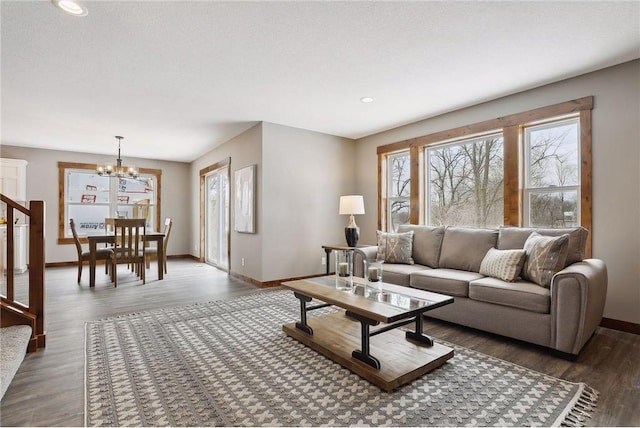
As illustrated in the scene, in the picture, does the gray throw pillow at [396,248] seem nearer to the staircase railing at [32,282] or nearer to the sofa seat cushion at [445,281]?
the sofa seat cushion at [445,281]

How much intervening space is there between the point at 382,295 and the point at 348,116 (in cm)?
287

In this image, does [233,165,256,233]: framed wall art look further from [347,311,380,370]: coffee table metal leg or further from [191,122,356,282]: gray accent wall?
[347,311,380,370]: coffee table metal leg

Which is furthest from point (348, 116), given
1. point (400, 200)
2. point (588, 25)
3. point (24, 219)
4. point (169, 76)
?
point (24, 219)

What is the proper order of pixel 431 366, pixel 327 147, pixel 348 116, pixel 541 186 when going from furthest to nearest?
pixel 327 147
pixel 348 116
pixel 541 186
pixel 431 366

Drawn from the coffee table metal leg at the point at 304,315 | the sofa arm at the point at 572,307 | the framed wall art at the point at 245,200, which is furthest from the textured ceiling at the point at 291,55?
the coffee table metal leg at the point at 304,315

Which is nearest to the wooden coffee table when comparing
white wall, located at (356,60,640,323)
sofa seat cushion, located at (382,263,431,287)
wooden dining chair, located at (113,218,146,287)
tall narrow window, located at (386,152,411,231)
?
sofa seat cushion, located at (382,263,431,287)

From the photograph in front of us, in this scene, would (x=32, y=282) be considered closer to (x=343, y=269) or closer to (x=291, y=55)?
(x=343, y=269)

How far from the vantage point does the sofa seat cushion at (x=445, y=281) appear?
9.78 feet

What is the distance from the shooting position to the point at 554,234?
9.70 feet

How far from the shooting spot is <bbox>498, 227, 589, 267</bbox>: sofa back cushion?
9.24ft

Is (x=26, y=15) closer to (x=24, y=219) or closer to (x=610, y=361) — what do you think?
(x=610, y=361)

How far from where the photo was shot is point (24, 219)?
20.5 ft

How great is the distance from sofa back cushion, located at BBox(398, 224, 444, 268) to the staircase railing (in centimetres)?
366

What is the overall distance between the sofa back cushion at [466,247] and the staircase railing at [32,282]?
3780 millimetres
